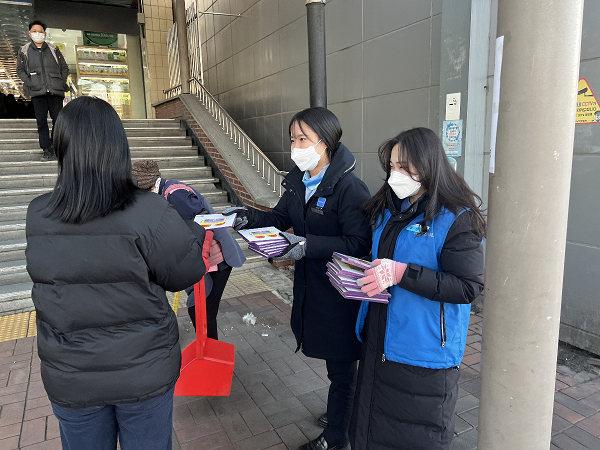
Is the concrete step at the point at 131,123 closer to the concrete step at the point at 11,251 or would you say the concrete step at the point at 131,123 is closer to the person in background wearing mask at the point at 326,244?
the concrete step at the point at 11,251

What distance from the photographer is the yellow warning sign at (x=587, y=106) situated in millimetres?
3381

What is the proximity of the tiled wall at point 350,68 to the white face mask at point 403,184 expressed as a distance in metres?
3.10

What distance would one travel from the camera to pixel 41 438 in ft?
8.91

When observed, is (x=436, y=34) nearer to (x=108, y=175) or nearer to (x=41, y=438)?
(x=108, y=175)

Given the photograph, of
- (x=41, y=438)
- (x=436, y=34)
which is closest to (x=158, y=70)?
(x=436, y=34)

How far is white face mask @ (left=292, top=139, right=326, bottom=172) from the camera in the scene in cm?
237

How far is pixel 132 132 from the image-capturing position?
29.9 feet

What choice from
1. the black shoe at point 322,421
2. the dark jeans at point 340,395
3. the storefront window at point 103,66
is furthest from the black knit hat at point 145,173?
the storefront window at point 103,66

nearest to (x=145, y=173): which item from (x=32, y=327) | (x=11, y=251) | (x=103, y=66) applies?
(x=32, y=327)

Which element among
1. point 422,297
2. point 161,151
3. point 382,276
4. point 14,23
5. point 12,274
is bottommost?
point 12,274

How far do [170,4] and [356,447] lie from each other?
51.0 ft

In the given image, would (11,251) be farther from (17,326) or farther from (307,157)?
(307,157)

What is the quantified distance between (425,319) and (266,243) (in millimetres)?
833

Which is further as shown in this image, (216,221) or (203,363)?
(203,363)
